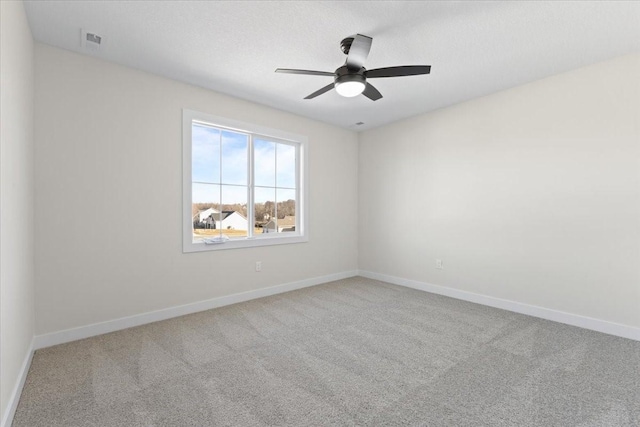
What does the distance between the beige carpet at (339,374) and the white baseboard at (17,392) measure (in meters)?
0.05

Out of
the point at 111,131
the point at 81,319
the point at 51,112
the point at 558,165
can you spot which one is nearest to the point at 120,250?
the point at 81,319

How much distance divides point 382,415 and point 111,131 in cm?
328

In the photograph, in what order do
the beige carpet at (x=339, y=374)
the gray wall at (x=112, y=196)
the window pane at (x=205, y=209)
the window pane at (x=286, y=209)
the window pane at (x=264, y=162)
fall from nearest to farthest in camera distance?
the beige carpet at (x=339, y=374)
the gray wall at (x=112, y=196)
the window pane at (x=205, y=209)
the window pane at (x=264, y=162)
the window pane at (x=286, y=209)

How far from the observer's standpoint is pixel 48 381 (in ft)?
6.55

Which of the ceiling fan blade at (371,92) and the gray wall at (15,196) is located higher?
the ceiling fan blade at (371,92)

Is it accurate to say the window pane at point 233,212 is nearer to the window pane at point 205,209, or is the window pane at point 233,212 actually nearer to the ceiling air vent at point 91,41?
the window pane at point 205,209

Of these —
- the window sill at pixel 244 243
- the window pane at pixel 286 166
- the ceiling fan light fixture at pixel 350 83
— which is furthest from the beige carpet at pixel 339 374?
the ceiling fan light fixture at pixel 350 83

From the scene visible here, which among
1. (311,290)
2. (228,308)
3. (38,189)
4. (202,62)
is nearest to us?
(38,189)

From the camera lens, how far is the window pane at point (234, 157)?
3.76m

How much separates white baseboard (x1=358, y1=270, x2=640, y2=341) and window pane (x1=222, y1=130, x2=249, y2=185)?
112 inches

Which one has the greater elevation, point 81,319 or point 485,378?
point 81,319

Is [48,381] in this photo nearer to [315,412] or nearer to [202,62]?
[315,412]

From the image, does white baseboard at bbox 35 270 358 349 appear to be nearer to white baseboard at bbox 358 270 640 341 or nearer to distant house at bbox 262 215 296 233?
distant house at bbox 262 215 296 233

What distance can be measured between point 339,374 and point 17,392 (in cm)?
200
